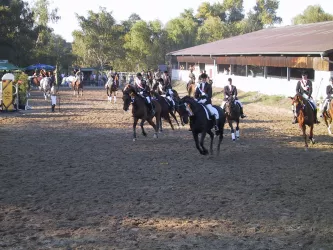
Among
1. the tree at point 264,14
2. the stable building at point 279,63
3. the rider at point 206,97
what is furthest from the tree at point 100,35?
the rider at point 206,97

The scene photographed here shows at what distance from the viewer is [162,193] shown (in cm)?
916

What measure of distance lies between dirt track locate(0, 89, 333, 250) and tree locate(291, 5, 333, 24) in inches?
2806

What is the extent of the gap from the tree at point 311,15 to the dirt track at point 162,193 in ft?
234

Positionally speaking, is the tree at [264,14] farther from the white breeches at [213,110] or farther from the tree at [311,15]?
the white breeches at [213,110]

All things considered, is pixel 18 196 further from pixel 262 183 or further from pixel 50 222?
pixel 262 183

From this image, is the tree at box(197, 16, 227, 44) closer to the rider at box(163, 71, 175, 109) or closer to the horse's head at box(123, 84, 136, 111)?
the rider at box(163, 71, 175, 109)

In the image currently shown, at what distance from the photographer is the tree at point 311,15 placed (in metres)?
81.1

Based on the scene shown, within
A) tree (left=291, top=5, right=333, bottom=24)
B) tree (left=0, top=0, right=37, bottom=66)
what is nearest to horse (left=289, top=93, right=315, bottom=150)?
tree (left=0, top=0, right=37, bottom=66)

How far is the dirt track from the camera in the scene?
6613mm

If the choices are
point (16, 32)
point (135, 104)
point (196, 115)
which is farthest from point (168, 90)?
point (16, 32)

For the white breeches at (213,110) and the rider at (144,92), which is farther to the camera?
the rider at (144,92)

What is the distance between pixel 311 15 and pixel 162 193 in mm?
84722

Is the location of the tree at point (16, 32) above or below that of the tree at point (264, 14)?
below

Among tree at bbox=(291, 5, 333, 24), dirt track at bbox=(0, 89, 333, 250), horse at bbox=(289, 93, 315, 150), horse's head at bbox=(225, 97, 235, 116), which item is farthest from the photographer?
tree at bbox=(291, 5, 333, 24)
